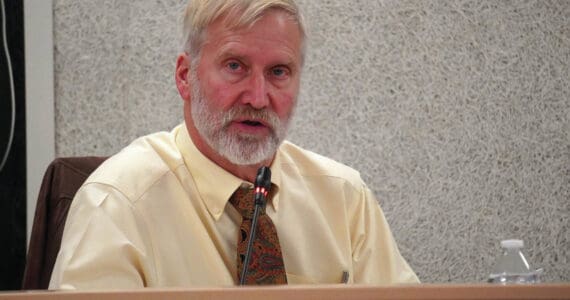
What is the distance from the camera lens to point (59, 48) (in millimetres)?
2080

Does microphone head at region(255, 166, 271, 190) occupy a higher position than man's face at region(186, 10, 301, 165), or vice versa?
man's face at region(186, 10, 301, 165)

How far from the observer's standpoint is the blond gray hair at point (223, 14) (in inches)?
60.5

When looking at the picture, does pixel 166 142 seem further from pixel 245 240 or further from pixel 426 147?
pixel 426 147

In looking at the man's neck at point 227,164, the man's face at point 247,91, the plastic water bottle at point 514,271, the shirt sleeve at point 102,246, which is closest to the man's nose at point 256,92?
the man's face at point 247,91

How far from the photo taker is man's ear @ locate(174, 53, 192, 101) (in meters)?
1.65

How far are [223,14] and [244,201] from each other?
Result: 0.35 metres

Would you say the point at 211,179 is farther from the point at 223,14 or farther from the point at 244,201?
the point at 223,14

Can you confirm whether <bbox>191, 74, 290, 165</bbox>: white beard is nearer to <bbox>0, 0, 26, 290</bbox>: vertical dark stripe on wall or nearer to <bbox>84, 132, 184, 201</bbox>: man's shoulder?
<bbox>84, 132, 184, 201</bbox>: man's shoulder

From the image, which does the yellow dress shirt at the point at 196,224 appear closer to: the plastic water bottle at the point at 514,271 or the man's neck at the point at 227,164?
the man's neck at the point at 227,164

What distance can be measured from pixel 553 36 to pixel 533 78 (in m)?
0.12

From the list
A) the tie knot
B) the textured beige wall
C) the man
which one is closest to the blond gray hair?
the man

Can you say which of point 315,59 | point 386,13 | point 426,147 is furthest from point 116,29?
point 426,147

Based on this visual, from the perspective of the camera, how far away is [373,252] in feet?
5.43

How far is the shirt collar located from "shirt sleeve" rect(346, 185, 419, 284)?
20 centimetres
